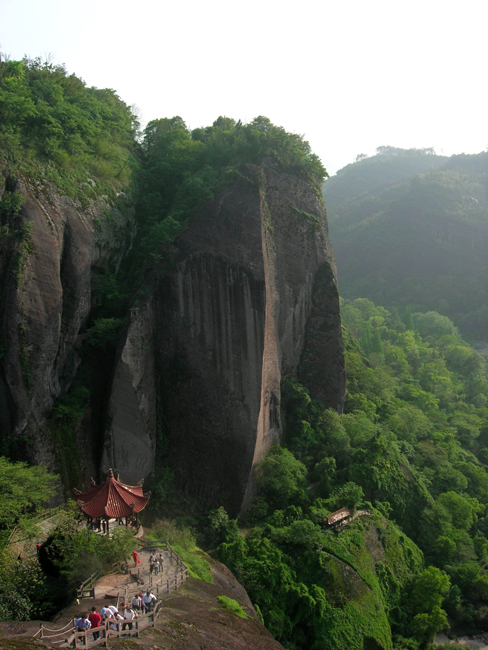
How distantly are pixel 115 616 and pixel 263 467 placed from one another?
13.1 metres

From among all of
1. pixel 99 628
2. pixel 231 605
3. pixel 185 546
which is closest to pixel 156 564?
pixel 231 605

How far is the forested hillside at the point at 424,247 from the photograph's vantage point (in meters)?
77.3

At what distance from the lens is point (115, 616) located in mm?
12125

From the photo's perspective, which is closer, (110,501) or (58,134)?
(110,501)

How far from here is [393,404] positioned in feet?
123

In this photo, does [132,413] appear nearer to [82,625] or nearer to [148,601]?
[148,601]

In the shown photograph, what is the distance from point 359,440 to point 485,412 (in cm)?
2122

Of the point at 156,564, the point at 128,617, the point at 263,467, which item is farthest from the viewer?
the point at 263,467

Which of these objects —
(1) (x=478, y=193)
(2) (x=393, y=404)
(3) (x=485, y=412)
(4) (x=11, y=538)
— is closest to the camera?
(4) (x=11, y=538)

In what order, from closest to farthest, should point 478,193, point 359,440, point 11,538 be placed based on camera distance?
1. point 11,538
2. point 359,440
3. point 478,193

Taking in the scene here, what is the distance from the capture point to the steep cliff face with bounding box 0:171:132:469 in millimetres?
18984

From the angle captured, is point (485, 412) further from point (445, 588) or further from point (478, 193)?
point (478, 193)

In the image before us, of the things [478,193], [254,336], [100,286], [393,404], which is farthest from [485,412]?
[478,193]

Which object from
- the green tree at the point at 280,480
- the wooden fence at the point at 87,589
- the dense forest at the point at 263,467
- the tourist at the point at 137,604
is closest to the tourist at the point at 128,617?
the tourist at the point at 137,604
